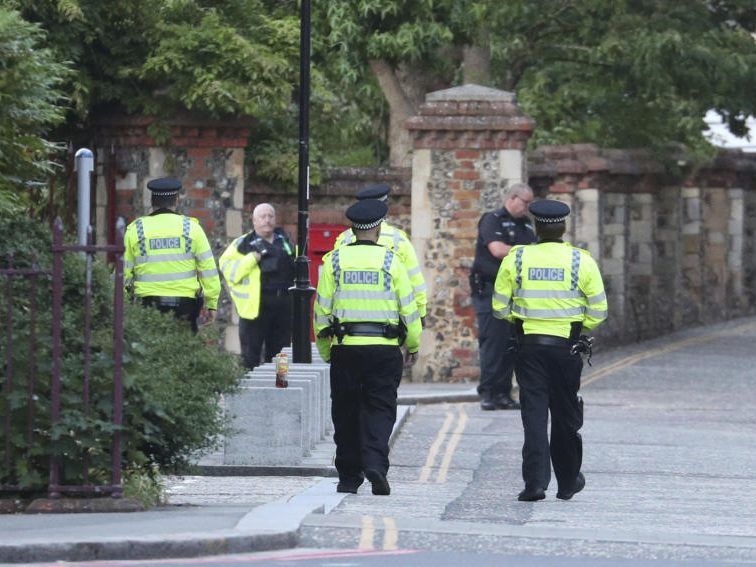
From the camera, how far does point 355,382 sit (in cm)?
1298

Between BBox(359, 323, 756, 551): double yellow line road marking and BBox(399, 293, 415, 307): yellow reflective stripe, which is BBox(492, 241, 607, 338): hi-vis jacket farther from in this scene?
BBox(359, 323, 756, 551): double yellow line road marking

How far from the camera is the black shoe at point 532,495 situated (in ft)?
42.5

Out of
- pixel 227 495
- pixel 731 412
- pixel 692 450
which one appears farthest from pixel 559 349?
pixel 731 412

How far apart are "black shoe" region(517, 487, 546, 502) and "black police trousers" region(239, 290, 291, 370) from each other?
7.06 metres

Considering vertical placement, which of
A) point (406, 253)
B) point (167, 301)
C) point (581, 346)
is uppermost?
point (406, 253)

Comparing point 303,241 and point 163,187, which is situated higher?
point 163,187

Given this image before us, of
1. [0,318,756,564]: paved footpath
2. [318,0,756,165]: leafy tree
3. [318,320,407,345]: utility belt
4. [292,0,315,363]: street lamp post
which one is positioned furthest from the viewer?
[318,0,756,165]: leafy tree

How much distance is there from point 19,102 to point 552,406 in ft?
11.7

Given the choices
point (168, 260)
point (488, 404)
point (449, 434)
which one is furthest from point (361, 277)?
point (488, 404)

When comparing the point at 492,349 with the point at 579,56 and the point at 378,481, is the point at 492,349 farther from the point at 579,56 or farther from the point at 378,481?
the point at 579,56

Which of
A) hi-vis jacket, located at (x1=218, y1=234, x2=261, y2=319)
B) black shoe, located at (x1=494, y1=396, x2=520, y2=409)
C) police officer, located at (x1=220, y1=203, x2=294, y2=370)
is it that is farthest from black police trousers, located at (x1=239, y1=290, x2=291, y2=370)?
black shoe, located at (x1=494, y1=396, x2=520, y2=409)

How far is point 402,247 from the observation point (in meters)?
14.0

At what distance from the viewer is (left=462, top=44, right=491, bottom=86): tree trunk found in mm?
30719

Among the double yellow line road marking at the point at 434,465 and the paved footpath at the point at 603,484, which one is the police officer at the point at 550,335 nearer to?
the paved footpath at the point at 603,484
